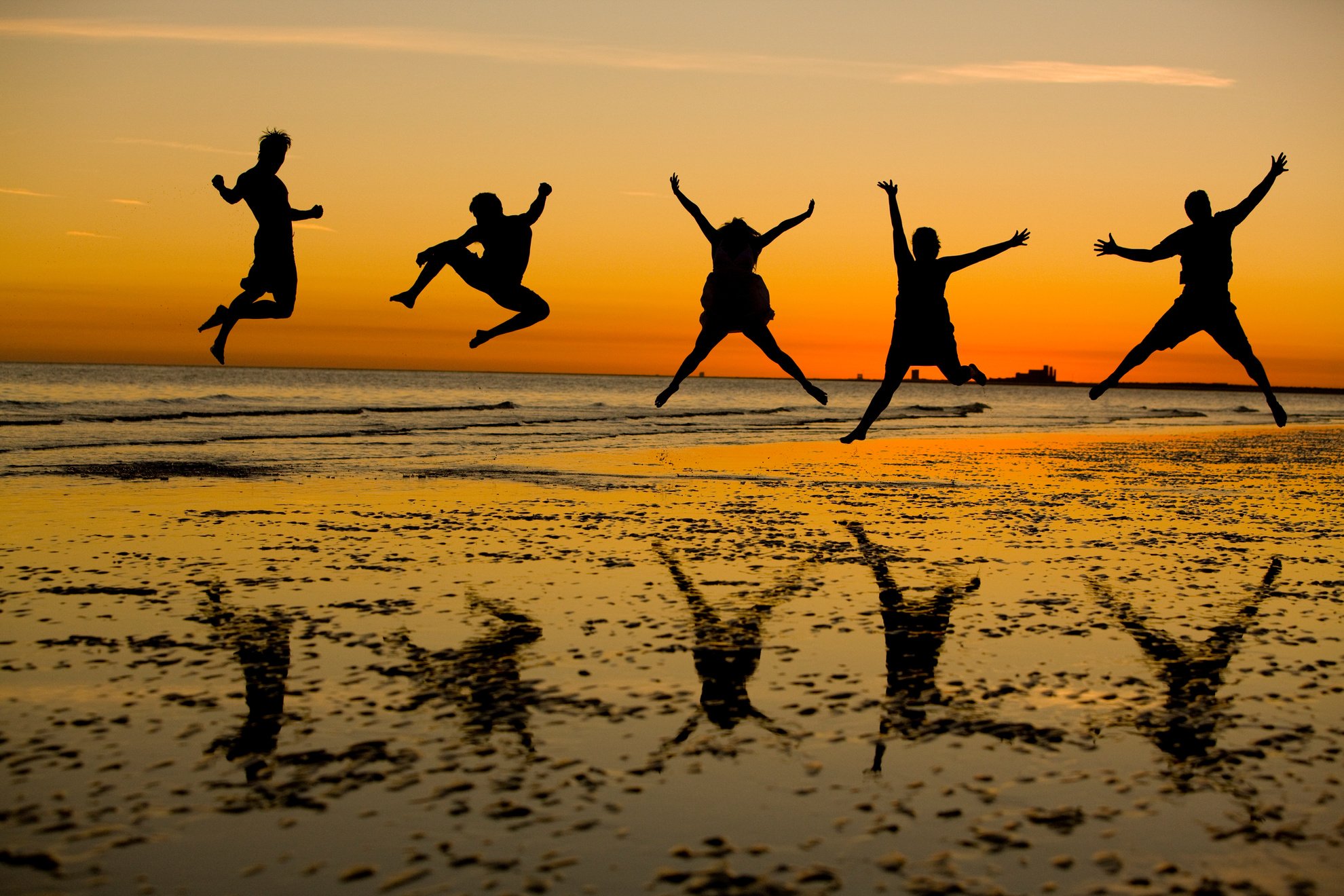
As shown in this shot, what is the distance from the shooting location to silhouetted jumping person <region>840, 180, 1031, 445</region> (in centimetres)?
1317

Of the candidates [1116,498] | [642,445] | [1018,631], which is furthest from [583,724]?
[642,445]

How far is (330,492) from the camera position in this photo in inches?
540

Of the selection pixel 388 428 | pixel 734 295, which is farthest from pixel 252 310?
pixel 388 428

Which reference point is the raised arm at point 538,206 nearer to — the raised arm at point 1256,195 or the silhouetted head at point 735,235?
the silhouetted head at point 735,235

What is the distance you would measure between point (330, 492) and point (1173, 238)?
9.73 metres

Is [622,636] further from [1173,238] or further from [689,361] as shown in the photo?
[1173,238]

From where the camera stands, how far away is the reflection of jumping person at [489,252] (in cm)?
1282

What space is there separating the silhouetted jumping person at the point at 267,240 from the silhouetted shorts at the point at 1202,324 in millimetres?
9380

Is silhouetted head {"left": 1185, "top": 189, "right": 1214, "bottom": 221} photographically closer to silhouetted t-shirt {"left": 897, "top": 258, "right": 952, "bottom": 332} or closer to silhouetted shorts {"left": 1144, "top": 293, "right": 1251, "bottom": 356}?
silhouetted shorts {"left": 1144, "top": 293, "right": 1251, "bottom": 356}

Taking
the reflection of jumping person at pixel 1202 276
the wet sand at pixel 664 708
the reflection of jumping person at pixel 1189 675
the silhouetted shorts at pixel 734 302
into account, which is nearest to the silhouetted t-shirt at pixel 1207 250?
the reflection of jumping person at pixel 1202 276

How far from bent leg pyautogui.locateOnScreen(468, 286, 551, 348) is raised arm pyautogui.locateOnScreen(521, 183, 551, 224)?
0.79 metres

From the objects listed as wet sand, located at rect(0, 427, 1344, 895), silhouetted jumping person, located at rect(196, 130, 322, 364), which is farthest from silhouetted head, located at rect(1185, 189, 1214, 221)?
silhouetted jumping person, located at rect(196, 130, 322, 364)

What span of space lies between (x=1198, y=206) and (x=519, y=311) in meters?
7.49

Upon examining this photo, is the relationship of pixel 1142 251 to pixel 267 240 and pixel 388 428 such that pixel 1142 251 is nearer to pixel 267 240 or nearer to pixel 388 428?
pixel 267 240
